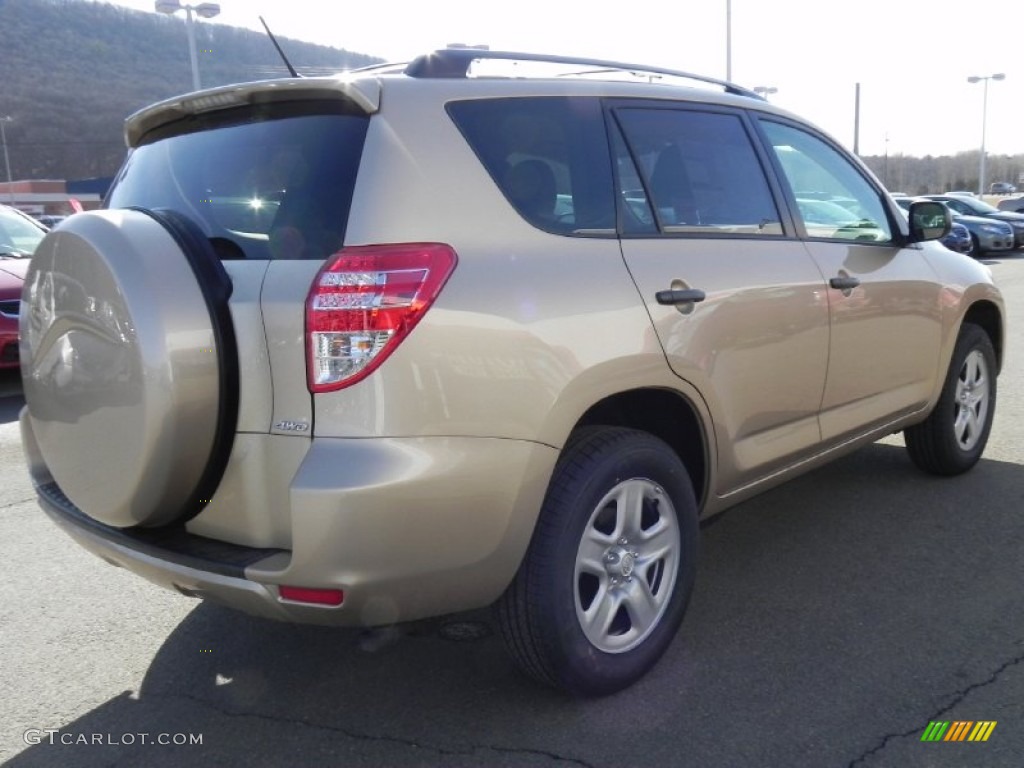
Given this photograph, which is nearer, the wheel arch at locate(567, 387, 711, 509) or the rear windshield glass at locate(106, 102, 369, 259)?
the rear windshield glass at locate(106, 102, 369, 259)

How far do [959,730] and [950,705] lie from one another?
132 mm

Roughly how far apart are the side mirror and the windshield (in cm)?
742

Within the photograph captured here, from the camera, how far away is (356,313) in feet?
7.72

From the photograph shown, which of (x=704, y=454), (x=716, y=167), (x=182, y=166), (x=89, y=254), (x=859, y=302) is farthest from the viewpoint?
(x=859, y=302)

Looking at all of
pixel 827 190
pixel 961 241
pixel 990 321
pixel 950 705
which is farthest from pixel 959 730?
pixel 961 241

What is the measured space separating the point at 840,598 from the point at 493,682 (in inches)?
55.1

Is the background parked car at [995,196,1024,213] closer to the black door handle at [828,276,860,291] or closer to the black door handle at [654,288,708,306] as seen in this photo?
the black door handle at [828,276,860,291]

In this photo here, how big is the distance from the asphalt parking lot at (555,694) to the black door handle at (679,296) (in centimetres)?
116

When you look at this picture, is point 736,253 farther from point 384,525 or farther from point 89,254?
point 89,254

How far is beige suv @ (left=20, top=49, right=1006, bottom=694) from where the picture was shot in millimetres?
2375

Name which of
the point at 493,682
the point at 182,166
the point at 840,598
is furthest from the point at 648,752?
the point at 182,166

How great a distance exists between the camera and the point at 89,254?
2.51 m

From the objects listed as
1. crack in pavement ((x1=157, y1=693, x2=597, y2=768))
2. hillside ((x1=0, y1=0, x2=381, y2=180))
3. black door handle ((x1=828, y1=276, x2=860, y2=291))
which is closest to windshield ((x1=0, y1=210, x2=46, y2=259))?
crack in pavement ((x1=157, y1=693, x2=597, y2=768))

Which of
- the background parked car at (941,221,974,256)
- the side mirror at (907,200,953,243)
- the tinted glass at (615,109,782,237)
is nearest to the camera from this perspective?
the tinted glass at (615,109,782,237)
